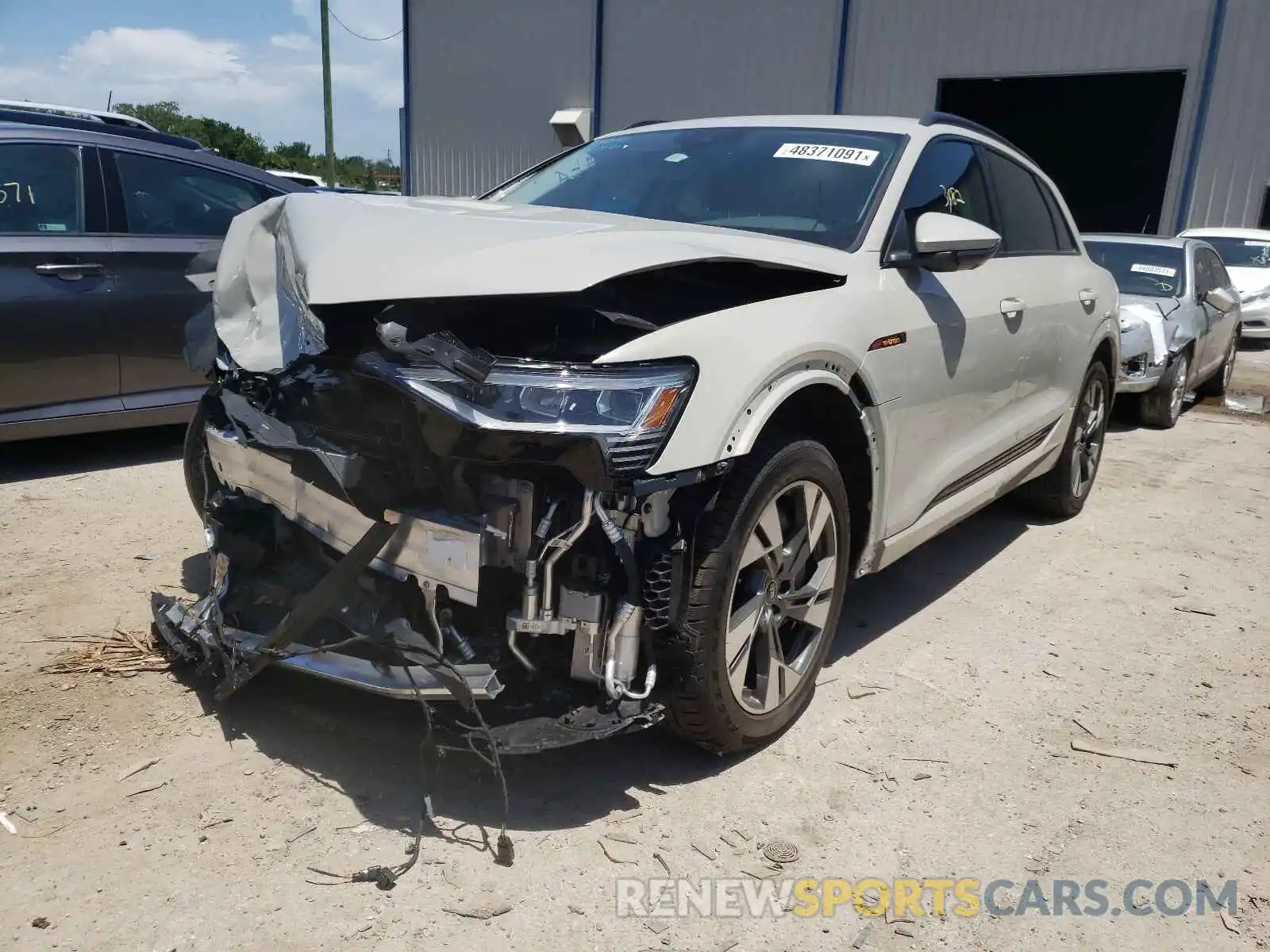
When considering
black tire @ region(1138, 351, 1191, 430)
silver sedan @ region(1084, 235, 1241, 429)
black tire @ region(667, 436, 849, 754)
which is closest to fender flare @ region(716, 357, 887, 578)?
black tire @ region(667, 436, 849, 754)

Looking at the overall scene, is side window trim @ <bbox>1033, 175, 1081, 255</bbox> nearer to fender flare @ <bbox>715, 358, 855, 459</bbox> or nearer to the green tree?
fender flare @ <bbox>715, 358, 855, 459</bbox>

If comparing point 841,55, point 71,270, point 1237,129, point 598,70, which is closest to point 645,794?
point 71,270

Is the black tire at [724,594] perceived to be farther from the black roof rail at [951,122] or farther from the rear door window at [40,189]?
the rear door window at [40,189]

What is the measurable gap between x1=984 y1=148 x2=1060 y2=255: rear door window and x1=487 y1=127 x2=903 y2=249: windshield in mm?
886

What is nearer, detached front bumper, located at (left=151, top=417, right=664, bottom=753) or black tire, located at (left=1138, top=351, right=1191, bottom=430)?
detached front bumper, located at (left=151, top=417, right=664, bottom=753)

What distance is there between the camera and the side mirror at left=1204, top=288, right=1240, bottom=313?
8.67 m

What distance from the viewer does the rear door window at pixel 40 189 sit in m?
4.72

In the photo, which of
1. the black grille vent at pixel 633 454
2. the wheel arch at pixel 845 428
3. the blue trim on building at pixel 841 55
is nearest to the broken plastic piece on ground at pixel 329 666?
the black grille vent at pixel 633 454

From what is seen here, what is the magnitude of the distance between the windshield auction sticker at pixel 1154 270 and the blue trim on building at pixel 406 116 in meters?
17.4

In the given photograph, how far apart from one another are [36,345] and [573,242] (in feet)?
11.2

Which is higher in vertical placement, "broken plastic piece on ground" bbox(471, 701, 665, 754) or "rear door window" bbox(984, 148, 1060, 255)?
"rear door window" bbox(984, 148, 1060, 255)

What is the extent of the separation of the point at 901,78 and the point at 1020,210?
520 inches

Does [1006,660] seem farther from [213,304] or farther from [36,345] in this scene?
[36,345]

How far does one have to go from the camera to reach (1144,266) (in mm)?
8914
